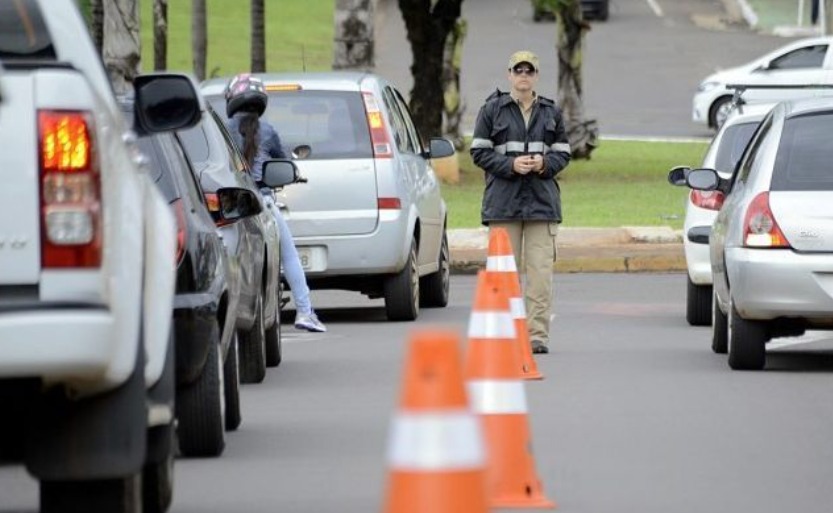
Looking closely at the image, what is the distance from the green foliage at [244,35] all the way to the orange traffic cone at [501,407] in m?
44.7

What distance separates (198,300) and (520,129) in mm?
6090

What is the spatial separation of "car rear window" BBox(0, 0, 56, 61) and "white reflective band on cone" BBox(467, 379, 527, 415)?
178 centimetres

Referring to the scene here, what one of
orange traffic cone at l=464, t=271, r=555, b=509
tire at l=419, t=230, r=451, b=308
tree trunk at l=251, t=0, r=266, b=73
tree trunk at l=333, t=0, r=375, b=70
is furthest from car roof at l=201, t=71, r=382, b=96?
tree trunk at l=251, t=0, r=266, b=73

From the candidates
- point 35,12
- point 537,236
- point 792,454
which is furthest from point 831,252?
point 35,12

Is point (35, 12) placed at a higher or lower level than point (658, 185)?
higher

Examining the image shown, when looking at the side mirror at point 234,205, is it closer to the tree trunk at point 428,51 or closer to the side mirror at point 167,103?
the side mirror at point 167,103

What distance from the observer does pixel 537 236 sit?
14805mm

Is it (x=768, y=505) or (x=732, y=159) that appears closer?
(x=768, y=505)

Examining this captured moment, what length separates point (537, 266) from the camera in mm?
14742

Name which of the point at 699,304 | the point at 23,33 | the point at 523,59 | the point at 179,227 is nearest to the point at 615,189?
the point at 699,304

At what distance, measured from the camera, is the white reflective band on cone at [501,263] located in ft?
38.6

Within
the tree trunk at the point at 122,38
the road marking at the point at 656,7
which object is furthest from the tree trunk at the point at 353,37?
the road marking at the point at 656,7

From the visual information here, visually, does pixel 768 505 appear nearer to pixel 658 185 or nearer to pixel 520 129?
pixel 520 129

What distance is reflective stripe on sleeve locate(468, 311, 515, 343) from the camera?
829 centimetres
